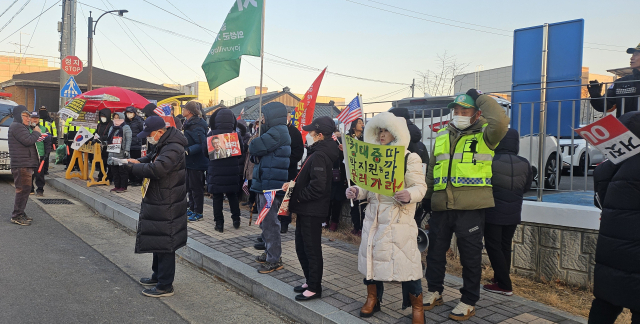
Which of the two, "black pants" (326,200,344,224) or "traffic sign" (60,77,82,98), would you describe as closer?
"black pants" (326,200,344,224)

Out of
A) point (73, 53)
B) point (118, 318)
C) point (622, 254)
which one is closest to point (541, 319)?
point (622, 254)

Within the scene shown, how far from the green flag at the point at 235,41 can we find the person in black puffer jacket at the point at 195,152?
1269mm

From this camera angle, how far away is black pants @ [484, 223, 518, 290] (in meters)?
4.66

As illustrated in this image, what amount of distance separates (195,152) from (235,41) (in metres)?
2.22

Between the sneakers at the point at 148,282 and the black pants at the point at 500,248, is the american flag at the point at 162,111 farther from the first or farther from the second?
the black pants at the point at 500,248

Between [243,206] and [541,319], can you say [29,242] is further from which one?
[541,319]

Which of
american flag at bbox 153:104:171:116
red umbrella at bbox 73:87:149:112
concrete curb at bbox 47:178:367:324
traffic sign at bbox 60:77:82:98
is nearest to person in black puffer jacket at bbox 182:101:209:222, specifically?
concrete curb at bbox 47:178:367:324

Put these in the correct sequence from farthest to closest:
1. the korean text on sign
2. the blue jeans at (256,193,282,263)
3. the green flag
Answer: the green flag, the blue jeans at (256,193,282,263), the korean text on sign

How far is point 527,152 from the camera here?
5.82 meters

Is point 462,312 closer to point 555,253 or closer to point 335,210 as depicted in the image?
point 555,253

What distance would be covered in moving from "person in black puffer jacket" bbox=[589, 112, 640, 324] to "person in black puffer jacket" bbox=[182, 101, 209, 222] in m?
5.99

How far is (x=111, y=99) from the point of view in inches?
494

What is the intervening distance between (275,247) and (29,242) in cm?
386

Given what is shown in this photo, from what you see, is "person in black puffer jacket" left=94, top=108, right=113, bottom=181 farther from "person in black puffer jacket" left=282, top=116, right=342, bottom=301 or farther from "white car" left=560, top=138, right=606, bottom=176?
"white car" left=560, top=138, right=606, bottom=176
